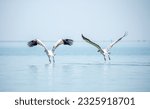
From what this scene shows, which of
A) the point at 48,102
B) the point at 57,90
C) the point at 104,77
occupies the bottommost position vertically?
the point at 48,102

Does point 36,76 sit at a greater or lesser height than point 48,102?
greater

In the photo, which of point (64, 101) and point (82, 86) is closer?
point (64, 101)

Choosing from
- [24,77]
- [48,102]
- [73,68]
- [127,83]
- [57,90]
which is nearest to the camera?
[48,102]

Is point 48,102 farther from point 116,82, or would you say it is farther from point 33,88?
point 116,82

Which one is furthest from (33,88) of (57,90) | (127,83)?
(127,83)

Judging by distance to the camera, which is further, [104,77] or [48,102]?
[104,77]

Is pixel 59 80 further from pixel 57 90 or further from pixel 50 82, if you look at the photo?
pixel 57 90

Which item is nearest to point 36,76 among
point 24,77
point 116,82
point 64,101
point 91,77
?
point 24,77

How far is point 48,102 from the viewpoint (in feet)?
47.5

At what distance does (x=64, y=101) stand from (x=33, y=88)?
339cm

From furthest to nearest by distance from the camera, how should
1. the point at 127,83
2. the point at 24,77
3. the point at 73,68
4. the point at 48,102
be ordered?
the point at 73,68, the point at 24,77, the point at 127,83, the point at 48,102

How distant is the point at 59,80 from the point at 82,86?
1.81 meters

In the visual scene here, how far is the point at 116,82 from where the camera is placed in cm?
1947

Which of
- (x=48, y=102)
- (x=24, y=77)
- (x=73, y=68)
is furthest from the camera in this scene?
(x=73, y=68)
